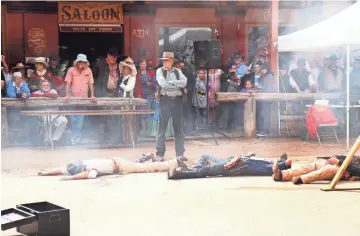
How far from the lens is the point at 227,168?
6.13 meters

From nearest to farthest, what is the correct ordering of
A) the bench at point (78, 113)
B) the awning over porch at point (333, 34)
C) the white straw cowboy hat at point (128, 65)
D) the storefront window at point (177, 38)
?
the awning over porch at point (333, 34) < the bench at point (78, 113) < the white straw cowboy hat at point (128, 65) < the storefront window at point (177, 38)

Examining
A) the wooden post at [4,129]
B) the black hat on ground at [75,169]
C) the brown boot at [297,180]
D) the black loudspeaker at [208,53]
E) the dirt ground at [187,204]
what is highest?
the black loudspeaker at [208,53]

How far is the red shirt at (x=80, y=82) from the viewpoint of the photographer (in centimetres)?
888

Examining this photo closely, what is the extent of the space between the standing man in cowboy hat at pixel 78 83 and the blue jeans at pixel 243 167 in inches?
125

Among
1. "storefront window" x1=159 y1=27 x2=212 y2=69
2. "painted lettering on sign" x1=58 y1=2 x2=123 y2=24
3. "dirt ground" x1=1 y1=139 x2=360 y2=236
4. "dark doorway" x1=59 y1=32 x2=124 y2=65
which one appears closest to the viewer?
"dirt ground" x1=1 y1=139 x2=360 y2=236

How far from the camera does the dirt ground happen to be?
4105mm

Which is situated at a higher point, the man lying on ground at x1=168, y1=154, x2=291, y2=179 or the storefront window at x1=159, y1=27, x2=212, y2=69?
the storefront window at x1=159, y1=27, x2=212, y2=69

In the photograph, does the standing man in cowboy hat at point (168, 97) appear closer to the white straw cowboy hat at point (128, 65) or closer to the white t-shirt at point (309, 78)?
the white straw cowboy hat at point (128, 65)

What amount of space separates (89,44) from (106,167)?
5.97 metres

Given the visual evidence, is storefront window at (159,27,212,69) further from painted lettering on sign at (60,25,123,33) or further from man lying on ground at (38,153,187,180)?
man lying on ground at (38,153,187,180)

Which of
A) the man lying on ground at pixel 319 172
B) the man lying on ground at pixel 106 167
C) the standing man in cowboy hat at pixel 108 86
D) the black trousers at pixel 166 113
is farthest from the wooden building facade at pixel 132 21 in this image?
the man lying on ground at pixel 319 172

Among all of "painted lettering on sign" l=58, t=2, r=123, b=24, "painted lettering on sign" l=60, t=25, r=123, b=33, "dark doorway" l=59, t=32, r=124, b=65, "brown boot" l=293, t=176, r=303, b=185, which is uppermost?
"painted lettering on sign" l=58, t=2, r=123, b=24

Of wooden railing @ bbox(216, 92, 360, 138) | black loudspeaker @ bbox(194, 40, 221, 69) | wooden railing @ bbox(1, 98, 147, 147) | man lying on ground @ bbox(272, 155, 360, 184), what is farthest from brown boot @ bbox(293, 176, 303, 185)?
wooden railing @ bbox(216, 92, 360, 138)

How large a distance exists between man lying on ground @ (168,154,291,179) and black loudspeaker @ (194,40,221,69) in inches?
111
